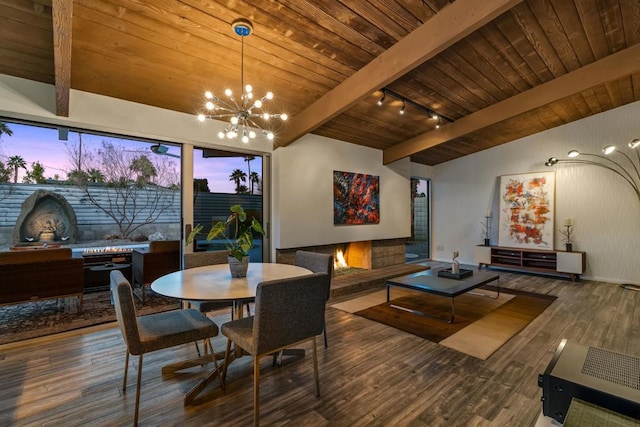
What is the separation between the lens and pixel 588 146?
18.2 ft

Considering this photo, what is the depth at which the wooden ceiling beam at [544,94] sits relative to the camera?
360 centimetres

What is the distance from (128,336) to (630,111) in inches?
304

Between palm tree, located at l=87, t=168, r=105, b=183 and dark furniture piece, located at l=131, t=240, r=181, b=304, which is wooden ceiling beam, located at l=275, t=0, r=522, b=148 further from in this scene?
palm tree, located at l=87, t=168, r=105, b=183

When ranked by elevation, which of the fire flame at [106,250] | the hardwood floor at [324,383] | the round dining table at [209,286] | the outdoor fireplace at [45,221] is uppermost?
the outdoor fireplace at [45,221]

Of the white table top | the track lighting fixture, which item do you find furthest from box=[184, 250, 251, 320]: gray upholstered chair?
the track lighting fixture

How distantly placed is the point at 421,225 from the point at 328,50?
5886 mm

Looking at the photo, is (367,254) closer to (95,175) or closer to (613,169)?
(613,169)

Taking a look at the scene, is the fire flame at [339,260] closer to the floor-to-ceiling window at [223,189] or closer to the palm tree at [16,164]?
the floor-to-ceiling window at [223,189]

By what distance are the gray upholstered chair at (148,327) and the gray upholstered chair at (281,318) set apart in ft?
0.71

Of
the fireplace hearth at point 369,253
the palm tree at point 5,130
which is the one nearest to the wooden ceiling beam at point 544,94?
the fireplace hearth at point 369,253

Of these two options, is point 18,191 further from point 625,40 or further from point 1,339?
point 625,40

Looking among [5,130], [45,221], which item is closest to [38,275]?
[45,221]

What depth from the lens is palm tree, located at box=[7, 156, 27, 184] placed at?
390cm

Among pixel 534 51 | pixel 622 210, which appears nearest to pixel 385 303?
pixel 534 51
